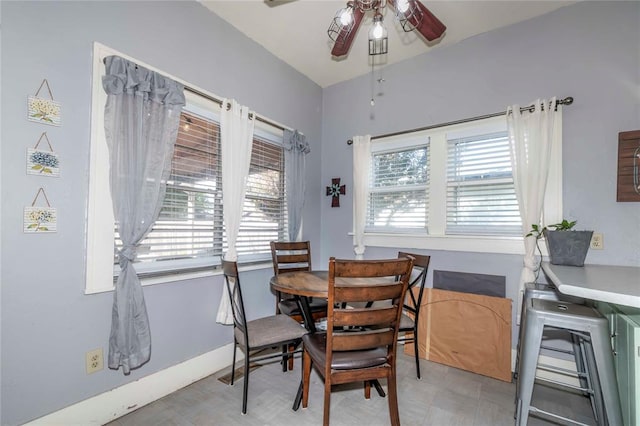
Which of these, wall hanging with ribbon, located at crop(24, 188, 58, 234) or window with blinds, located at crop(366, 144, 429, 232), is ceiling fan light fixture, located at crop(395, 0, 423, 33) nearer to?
window with blinds, located at crop(366, 144, 429, 232)

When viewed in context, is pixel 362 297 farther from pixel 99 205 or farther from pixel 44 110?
pixel 44 110

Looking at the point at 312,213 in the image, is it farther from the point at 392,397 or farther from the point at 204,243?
the point at 392,397

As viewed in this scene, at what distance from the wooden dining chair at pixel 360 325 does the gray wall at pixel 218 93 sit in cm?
130

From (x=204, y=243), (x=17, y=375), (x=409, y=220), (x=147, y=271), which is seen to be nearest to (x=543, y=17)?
(x=409, y=220)

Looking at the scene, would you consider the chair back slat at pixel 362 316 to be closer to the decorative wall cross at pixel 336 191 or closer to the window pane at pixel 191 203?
the window pane at pixel 191 203

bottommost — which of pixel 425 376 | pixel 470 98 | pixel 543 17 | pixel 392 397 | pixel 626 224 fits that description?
pixel 425 376

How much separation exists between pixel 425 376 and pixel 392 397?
36.4 inches

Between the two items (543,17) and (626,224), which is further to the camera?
(543,17)

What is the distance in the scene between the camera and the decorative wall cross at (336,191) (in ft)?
11.4

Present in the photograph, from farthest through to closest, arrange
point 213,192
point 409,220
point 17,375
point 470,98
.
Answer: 1. point 409,220
2. point 470,98
3. point 213,192
4. point 17,375

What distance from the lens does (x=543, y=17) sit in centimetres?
239

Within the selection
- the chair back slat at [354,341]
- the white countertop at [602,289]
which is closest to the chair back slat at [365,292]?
the chair back slat at [354,341]

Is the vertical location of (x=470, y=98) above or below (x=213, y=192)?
above

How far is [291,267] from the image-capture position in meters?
3.02
